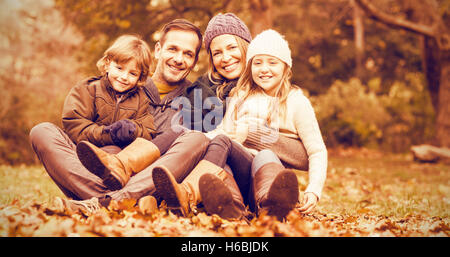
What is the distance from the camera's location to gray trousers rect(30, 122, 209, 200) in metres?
2.59

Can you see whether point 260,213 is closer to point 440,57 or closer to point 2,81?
point 440,57

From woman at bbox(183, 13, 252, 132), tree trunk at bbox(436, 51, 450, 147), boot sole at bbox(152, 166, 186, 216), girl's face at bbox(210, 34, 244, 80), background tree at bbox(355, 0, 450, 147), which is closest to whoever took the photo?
boot sole at bbox(152, 166, 186, 216)

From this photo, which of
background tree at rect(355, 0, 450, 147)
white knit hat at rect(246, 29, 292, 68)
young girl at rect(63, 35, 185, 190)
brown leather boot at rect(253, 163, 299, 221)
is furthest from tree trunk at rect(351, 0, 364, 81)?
brown leather boot at rect(253, 163, 299, 221)

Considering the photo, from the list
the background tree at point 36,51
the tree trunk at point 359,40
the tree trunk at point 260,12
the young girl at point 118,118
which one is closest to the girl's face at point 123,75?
the young girl at point 118,118

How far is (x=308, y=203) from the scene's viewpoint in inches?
108

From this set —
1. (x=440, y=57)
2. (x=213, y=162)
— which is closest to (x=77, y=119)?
(x=213, y=162)

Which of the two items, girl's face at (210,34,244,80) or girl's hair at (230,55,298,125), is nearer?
girl's hair at (230,55,298,125)

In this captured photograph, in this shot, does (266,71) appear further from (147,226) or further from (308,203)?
(147,226)

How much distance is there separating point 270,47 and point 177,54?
79 centimetres

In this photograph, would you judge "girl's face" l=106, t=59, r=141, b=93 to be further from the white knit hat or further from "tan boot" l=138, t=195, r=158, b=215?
"tan boot" l=138, t=195, r=158, b=215

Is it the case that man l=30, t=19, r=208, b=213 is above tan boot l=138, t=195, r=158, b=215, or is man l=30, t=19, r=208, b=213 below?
above

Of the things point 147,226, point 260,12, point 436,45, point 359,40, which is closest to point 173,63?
point 147,226

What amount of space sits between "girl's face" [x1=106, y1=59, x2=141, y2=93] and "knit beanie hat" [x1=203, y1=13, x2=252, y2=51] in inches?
27.9

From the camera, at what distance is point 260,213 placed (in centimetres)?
250
